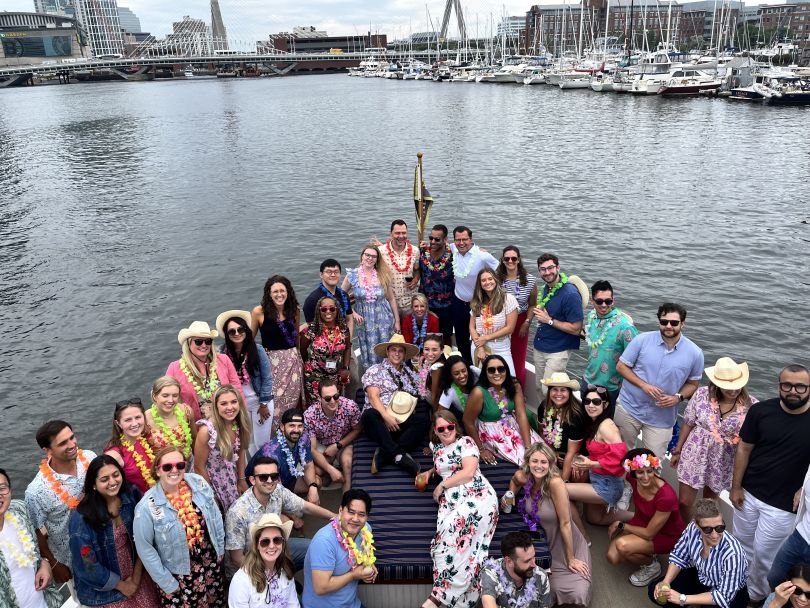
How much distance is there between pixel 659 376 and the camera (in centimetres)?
597

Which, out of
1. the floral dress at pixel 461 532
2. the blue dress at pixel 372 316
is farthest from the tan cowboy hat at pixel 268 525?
the blue dress at pixel 372 316

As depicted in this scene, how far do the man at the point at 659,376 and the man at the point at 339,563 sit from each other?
3109 millimetres

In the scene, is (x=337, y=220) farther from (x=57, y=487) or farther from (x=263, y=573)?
(x=263, y=573)

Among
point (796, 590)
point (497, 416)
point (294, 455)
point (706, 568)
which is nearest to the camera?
point (796, 590)

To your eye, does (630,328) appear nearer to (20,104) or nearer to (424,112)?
(424,112)

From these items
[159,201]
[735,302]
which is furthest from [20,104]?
[735,302]

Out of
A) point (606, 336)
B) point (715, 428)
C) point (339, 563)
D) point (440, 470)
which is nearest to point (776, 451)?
point (715, 428)

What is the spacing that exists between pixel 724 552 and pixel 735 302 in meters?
13.8

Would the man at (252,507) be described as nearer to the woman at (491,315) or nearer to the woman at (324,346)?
the woman at (324,346)

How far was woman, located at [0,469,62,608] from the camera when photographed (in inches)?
165

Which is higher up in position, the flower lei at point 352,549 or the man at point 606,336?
the man at point 606,336

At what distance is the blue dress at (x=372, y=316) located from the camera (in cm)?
775

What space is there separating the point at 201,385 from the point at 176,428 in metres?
0.67

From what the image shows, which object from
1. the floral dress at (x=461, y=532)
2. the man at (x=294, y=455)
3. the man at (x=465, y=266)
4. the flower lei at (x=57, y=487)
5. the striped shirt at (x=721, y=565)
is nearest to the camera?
the striped shirt at (x=721, y=565)
